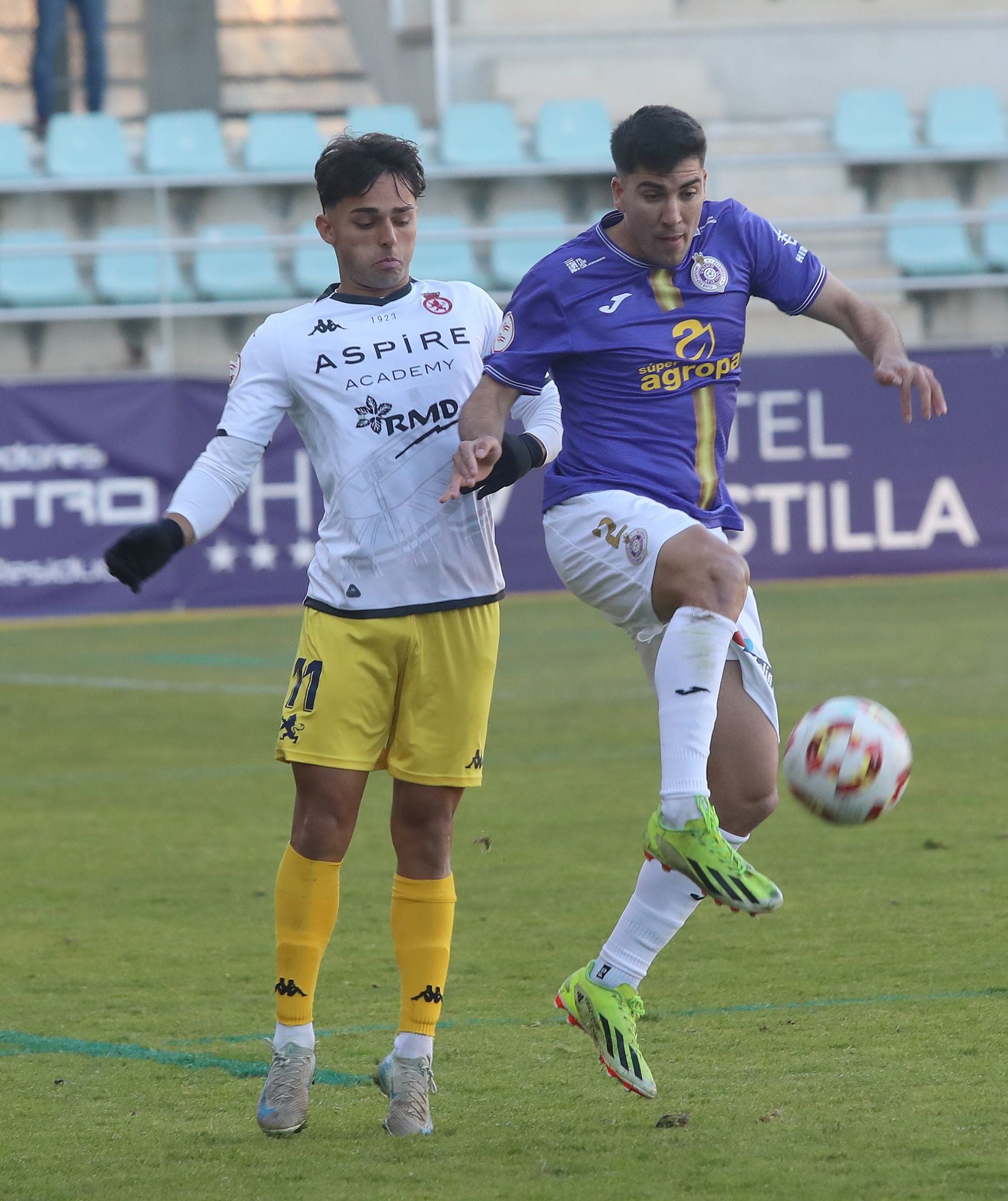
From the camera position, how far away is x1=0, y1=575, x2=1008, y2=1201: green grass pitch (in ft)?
12.0

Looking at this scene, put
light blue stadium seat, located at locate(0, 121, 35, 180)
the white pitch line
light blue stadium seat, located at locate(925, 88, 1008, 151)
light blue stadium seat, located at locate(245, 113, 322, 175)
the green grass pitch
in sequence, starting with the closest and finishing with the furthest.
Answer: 1. the green grass pitch
2. the white pitch line
3. light blue stadium seat, located at locate(0, 121, 35, 180)
4. light blue stadium seat, located at locate(245, 113, 322, 175)
5. light blue stadium seat, located at locate(925, 88, 1008, 151)

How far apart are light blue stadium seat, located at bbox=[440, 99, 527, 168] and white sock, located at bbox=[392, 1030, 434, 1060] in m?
15.3

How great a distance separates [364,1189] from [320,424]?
5.05 ft

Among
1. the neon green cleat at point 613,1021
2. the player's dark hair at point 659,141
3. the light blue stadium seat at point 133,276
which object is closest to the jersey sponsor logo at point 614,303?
the player's dark hair at point 659,141

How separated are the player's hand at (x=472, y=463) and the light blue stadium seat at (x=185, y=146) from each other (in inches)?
602

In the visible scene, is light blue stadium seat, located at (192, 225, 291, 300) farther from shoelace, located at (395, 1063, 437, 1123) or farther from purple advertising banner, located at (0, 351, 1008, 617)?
shoelace, located at (395, 1063, 437, 1123)

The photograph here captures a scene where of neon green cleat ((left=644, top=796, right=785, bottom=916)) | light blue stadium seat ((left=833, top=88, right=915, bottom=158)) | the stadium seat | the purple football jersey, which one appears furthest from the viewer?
light blue stadium seat ((left=833, top=88, right=915, bottom=158))

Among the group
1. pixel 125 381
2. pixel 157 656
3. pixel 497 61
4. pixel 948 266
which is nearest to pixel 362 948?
pixel 157 656

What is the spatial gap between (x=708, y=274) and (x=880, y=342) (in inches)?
16.3

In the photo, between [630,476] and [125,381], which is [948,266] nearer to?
[125,381]

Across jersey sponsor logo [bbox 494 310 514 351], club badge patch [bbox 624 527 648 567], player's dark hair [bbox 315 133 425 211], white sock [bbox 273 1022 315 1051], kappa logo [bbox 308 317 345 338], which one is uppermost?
player's dark hair [bbox 315 133 425 211]

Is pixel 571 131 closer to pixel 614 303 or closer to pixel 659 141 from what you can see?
pixel 614 303

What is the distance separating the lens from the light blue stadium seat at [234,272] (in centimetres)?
1778

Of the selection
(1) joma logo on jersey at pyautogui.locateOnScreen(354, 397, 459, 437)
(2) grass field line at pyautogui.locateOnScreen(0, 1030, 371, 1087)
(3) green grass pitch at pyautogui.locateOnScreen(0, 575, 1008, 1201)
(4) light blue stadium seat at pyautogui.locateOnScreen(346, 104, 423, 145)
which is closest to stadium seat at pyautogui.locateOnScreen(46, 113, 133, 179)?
(4) light blue stadium seat at pyautogui.locateOnScreen(346, 104, 423, 145)
